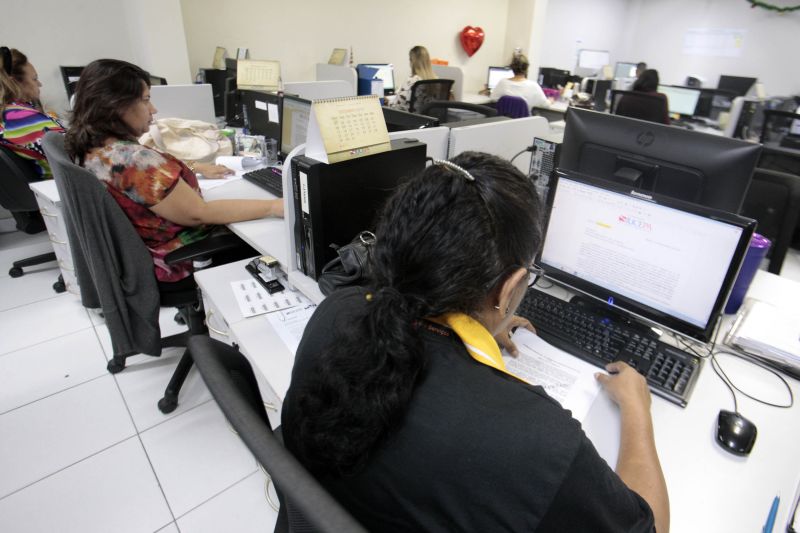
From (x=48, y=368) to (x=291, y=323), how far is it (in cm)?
147

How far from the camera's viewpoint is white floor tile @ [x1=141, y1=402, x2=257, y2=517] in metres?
1.47

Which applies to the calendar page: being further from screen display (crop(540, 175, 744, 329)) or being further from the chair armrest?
the chair armrest

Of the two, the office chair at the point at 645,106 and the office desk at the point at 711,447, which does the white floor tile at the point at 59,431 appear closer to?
the office desk at the point at 711,447

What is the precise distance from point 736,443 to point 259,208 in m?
1.52

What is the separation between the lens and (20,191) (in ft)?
7.83

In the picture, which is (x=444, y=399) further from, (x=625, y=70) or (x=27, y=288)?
(x=625, y=70)

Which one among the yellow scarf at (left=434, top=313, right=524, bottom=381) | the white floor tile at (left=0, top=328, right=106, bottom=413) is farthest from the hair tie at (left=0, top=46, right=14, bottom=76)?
the yellow scarf at (left=434, top=313, right=524, bottom=381)

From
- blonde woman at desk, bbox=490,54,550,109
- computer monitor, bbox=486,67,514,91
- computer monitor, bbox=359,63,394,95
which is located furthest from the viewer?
computer monitor, bbox=486,67,514,91

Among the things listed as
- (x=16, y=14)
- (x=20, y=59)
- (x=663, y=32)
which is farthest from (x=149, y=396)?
(x=663, y=32)

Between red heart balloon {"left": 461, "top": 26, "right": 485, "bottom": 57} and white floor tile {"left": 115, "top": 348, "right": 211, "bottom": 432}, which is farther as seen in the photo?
red heart balloon {"left": 461, "top": 26, "right": 485, "bottom": 57}

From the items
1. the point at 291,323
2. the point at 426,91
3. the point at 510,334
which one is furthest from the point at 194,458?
the point at 426,91

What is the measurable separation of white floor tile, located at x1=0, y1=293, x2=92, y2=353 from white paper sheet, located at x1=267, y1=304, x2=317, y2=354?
5.22ft

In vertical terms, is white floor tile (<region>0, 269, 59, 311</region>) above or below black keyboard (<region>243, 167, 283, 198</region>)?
below

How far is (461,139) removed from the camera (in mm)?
1604
